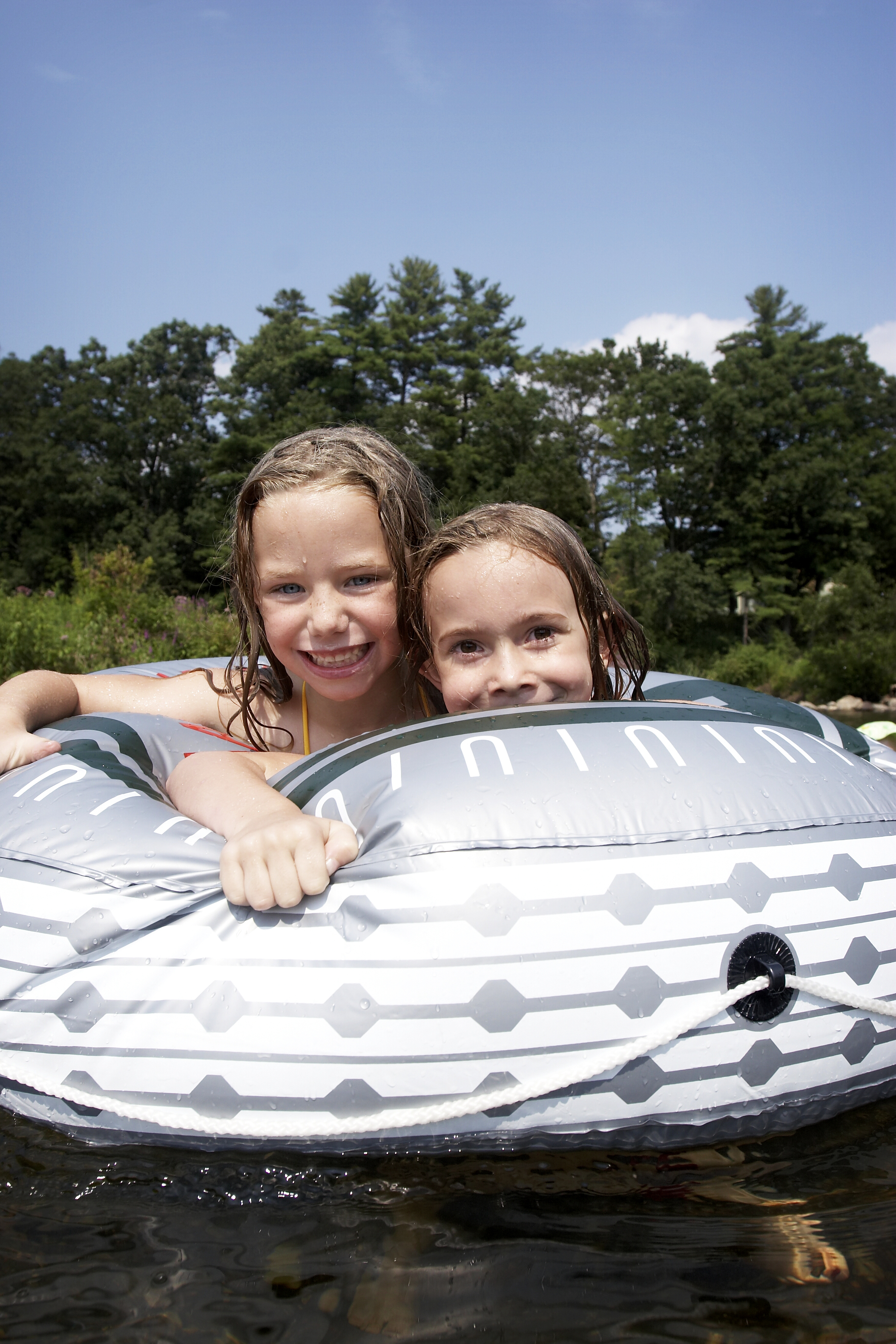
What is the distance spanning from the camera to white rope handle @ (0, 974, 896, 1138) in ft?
4.19

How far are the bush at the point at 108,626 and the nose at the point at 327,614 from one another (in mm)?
3836

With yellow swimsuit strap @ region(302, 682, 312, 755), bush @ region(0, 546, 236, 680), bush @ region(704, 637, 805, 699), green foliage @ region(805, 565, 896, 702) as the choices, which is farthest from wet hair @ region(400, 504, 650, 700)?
bush @ region(704, 637, 805, 699)

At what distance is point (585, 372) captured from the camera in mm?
34938

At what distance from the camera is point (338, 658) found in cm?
226

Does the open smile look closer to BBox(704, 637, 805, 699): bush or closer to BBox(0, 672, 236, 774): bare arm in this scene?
BBox(0, 672, 236, 774): bare arm

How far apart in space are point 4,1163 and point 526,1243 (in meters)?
0.84

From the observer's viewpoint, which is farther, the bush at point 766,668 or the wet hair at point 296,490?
the bush at point 766,668

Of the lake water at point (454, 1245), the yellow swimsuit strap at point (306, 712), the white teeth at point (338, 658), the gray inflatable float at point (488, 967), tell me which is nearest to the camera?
the lake water at point (454, 1245)

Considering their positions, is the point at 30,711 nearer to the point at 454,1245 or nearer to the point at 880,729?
the point at 454,1245

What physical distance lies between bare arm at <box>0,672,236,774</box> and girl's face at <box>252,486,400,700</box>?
17.9 inches

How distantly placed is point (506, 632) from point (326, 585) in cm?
48

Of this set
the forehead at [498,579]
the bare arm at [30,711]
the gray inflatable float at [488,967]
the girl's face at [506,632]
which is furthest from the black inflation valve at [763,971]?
the bare arm at [30,711]

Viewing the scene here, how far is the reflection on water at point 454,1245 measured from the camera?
41.6 inches

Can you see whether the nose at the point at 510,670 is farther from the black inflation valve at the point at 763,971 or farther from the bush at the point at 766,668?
the bush at the point at 766,668
